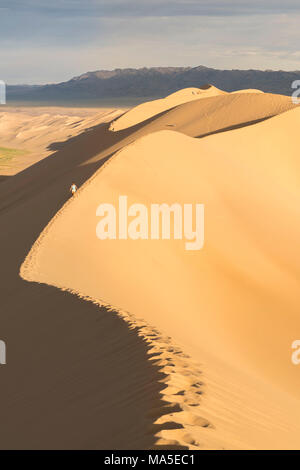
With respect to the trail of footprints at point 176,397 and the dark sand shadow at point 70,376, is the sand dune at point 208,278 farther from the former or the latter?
the dark sand shadow at point 70,376

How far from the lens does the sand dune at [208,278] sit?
4888mm

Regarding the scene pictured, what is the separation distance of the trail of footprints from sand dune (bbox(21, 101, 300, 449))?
2 centimetres

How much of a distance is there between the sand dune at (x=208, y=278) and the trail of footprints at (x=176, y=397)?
0.05ft

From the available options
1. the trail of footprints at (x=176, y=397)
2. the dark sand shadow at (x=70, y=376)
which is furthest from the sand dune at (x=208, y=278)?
the dark sand shadow at (x=70, y=376)

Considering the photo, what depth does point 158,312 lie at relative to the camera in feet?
27.1

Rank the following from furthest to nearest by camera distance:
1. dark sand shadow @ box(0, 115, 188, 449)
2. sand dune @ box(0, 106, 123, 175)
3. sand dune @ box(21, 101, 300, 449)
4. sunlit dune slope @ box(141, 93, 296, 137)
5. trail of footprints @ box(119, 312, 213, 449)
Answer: sand dune @ box(0, 106, 123, 175) → sunlit dune slope @ box(141, 93, 296, 137) → sand dune @ box(21, 101, 300, 449) → dark sand shadow @ box(0, 115, 188, 449) → trail of footprints @ box(119, 312, 213, 449)

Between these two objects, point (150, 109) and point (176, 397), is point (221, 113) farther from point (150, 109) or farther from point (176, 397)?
point (176, 397)

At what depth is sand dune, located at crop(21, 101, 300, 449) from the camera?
16.0ft

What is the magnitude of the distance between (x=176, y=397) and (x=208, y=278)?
607 centimetres

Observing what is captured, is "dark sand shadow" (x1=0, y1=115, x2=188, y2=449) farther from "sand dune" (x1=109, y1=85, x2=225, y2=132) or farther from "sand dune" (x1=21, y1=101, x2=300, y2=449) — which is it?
"sand dune" (x1=109, y1=85, x2=225, y2=132)

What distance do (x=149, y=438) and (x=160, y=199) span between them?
10.1m

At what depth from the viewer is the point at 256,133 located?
77.0ft

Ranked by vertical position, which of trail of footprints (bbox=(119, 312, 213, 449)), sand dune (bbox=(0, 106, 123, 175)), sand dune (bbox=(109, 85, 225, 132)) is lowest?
trail of footprints (bbox=(119, 312, 213, 449))

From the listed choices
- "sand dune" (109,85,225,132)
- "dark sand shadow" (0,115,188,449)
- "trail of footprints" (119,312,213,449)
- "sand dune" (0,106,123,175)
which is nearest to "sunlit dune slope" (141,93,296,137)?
"sand dune" (109,85,225,132)
